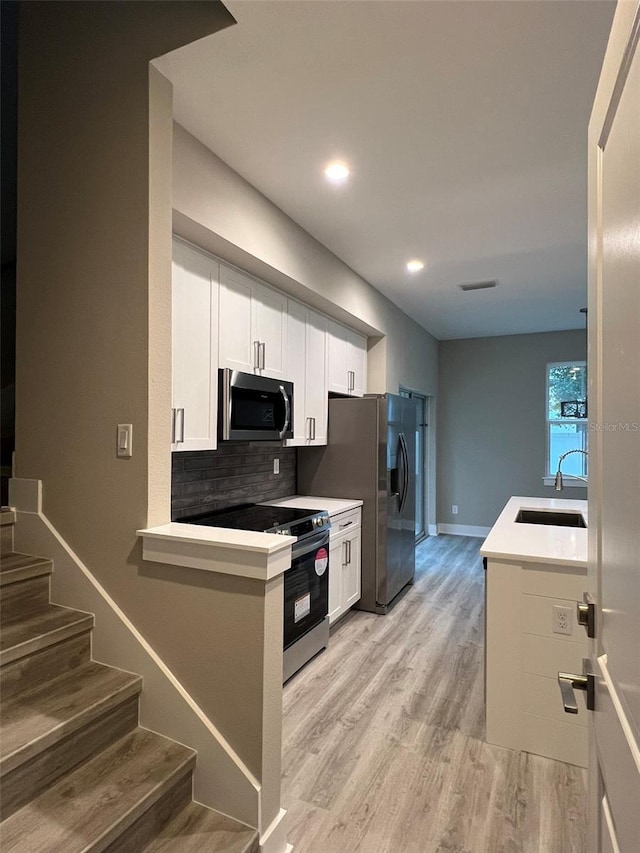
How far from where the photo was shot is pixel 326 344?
3832 mm

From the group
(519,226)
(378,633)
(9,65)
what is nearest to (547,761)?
(378,633)

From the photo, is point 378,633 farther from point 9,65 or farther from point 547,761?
point 9,65

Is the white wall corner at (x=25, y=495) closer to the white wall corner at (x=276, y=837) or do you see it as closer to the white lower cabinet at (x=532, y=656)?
the white wall corner at (x=276, y=837)

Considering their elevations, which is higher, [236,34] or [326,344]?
[236,34]

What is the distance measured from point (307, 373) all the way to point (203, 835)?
8.76 ft

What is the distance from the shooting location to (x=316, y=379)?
3664 millimetres

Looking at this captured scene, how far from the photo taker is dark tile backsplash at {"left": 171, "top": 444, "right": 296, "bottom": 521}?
9.11 feet

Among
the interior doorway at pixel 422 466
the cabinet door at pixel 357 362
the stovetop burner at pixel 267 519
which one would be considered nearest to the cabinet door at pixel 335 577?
the stovetop burner at pixel 267 519

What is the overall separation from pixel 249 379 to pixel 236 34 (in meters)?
1.57

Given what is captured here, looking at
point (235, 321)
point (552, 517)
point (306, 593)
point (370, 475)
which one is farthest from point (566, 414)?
point (235, 321)

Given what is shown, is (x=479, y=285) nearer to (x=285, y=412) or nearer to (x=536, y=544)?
(x=285, y=412)

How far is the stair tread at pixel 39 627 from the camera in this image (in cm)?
156

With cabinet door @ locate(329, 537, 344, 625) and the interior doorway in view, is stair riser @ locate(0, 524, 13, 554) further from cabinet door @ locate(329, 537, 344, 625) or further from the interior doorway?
the interior doorway

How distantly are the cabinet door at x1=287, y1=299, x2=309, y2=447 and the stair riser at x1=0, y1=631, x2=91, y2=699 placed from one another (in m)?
1.84
